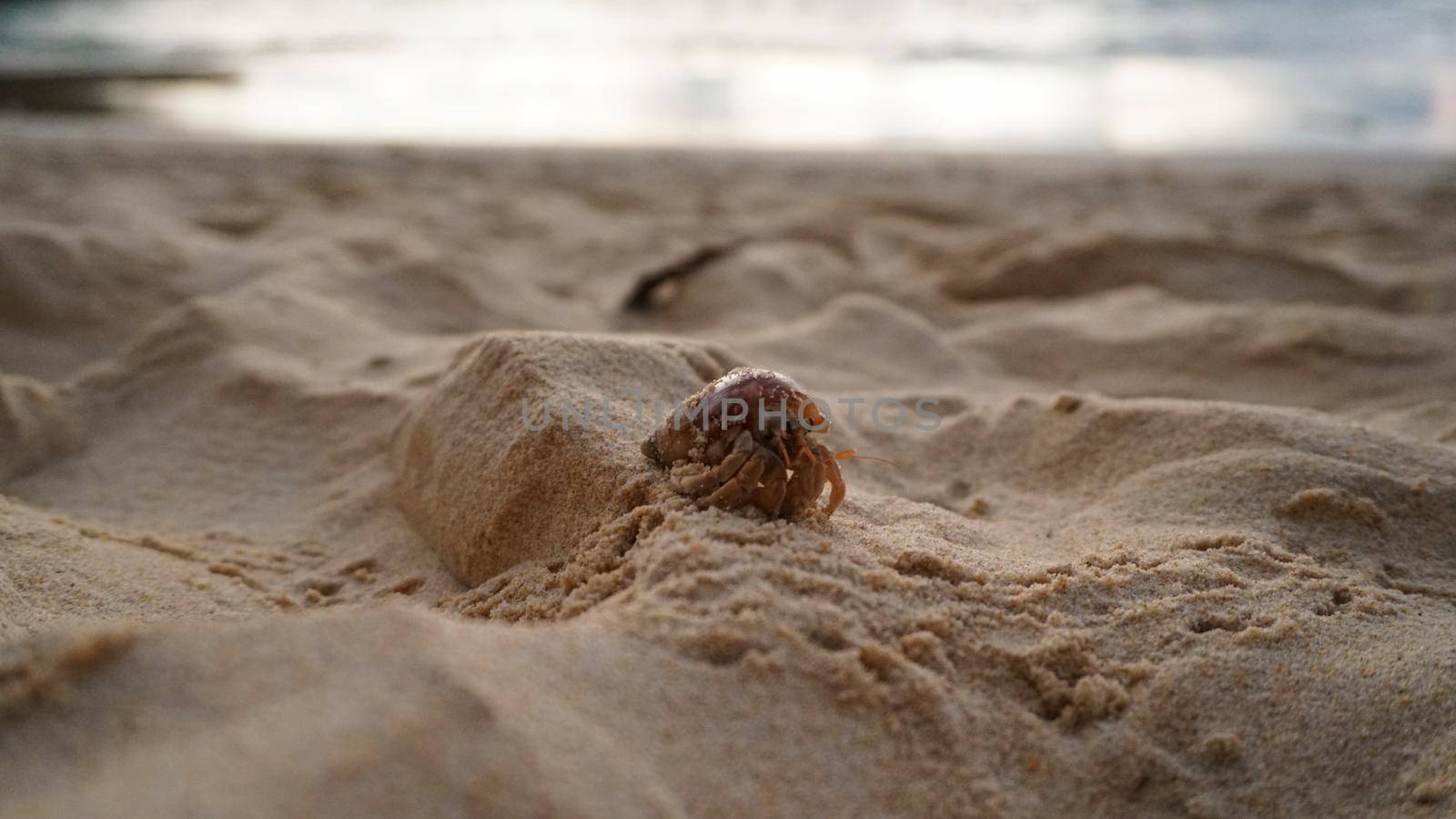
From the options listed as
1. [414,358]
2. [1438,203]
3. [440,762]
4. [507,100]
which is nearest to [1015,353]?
[414,358]

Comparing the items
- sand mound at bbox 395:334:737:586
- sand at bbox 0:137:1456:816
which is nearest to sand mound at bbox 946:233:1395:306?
sand at bbox 0:137:1456:816

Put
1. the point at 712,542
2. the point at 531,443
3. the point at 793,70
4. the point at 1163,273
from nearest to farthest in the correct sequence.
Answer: the point at 712,542, the point at 531,443, the point at 1163,273, the point at 793,70

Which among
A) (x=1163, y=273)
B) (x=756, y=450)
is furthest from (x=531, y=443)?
(x=1163, y=273)

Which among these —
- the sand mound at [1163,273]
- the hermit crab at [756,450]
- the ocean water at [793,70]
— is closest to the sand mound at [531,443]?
the hermit crab at [756,450]

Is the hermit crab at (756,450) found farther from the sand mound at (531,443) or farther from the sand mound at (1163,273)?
the sand mound at (1163,273)

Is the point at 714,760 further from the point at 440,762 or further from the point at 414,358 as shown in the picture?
the point at 414,358

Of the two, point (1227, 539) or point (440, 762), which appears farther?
point (1227, 539)

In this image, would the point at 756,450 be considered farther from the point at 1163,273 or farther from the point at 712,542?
the point at 1163,273
